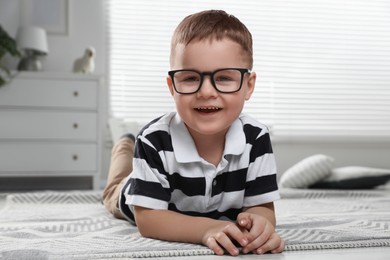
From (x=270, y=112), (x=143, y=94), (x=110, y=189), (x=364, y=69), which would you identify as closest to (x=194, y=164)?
(x=110, y=189)

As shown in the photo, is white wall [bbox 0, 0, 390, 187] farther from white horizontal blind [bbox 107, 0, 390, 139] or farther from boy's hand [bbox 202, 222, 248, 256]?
boy's hand [bbox 202, 222, 248, 256]

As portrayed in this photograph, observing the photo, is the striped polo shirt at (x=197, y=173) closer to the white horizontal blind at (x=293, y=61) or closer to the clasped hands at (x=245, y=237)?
the clasped hands at (x=245, y=237)

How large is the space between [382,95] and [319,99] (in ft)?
1.95

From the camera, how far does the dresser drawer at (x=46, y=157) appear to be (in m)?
2.85

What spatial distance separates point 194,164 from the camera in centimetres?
109

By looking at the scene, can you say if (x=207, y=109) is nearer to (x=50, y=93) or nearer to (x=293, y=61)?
(x=50, y=93)

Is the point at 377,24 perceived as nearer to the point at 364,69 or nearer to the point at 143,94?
the point at 364,69

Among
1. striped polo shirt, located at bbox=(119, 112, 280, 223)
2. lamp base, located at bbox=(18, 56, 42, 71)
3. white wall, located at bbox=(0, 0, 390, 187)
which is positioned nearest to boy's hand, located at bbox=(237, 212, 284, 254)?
striped polo shirt, located at bbox=(119, 112, 280, 223)

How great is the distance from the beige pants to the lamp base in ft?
4.99

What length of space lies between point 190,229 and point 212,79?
0.98 ft

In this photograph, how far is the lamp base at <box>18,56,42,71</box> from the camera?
3.05 m

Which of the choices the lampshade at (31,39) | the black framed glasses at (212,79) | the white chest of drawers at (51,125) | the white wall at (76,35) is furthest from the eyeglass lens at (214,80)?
the white wall at (76,35)

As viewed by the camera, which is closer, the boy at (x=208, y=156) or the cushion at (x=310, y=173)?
the boy at (x=208, y=156)

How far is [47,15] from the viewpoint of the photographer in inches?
133
